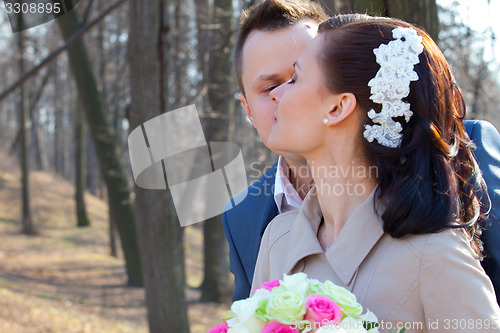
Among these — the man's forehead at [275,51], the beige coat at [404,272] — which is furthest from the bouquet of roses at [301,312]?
the man's forehead at [275,51]

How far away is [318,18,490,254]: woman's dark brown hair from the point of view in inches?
70.2

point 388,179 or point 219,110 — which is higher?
point 219,110

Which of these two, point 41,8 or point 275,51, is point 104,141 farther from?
point 275,51

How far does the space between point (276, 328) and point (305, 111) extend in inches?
32.4

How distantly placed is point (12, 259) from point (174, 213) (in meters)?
11.2

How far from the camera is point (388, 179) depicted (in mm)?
1955

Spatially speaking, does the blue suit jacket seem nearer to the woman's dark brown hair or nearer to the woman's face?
the woman's dark brown hair

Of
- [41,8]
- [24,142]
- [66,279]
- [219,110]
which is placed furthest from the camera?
[24,142]

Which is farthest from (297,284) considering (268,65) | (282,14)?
(282,14)

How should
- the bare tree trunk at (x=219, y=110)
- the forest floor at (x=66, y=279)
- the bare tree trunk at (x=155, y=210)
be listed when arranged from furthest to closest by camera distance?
the forest floor at (x=66, y=279)
the bare tree trunk at (x=219, y=110)
the bare tree trunk at (x=155, y=210)

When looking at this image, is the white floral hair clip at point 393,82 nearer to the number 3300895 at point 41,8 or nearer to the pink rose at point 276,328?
the pink rose at point 276,328

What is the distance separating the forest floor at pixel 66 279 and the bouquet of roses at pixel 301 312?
894 cm

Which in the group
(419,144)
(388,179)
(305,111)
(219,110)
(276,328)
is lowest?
(276,328)

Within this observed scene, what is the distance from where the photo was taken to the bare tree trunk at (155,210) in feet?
18.4
